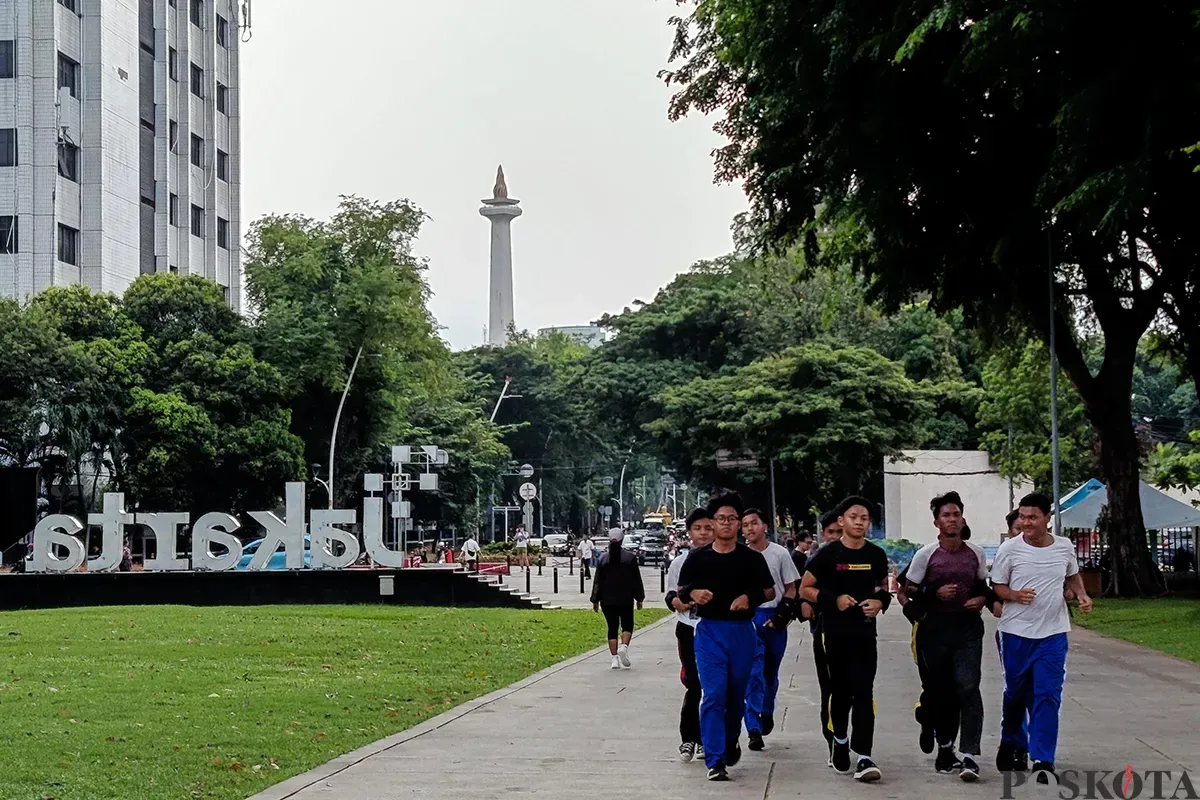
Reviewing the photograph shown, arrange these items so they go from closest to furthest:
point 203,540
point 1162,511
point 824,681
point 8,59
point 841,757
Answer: point 841,757 < point 824,681 < point 203,540 < point 1162,511 < point 8,59

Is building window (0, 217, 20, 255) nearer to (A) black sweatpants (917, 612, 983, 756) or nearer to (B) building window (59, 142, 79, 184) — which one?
(B) building window (59, 142, 79, 184)

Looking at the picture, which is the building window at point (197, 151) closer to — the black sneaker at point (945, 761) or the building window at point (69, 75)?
the building window at point (69, 75)

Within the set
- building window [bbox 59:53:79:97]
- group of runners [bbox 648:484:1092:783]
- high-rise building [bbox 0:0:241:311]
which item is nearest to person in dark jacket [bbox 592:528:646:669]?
group of runners [bbox 648:484:1092:783]

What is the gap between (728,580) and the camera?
1002 cm

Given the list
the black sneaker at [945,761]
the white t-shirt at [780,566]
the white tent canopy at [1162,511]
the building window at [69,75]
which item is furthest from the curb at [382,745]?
the building window at [69,75]

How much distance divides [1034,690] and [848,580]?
4.20ft

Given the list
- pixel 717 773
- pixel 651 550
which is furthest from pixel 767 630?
pixel 651 550

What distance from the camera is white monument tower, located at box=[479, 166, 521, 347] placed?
5807 inches

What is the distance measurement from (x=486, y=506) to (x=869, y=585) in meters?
76.7

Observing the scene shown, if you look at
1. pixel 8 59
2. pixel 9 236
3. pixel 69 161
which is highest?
pixel 8 59

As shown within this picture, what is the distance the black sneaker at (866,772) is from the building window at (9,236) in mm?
51133

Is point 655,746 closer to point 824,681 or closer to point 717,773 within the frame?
point 824,681

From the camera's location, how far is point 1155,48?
794 inches

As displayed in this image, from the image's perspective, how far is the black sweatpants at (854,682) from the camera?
9945 mm
